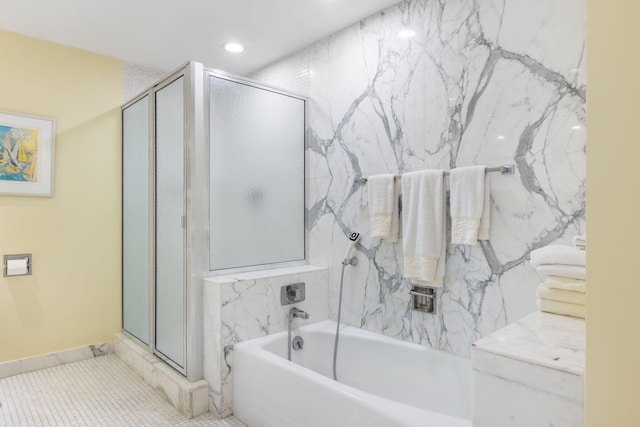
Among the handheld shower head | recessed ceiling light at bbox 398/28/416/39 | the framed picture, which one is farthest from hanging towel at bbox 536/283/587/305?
the framed picture

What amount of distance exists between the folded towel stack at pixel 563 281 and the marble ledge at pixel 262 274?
1.45 meters

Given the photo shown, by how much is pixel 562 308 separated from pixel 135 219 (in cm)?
274

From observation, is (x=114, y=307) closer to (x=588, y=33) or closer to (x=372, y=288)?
(x=372, y=288)

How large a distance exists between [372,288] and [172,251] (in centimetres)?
129

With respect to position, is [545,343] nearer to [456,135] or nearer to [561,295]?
[561,295]

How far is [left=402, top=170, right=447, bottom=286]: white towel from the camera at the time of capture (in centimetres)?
193

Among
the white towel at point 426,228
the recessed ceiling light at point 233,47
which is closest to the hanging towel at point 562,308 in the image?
the white towel at point 426,228

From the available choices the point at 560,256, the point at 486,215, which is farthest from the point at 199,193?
the point at 560,256

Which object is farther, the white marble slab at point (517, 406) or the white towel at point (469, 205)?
the white towel at point (469, 205)

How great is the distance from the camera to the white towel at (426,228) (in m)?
1.93

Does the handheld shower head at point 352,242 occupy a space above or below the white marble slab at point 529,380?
above

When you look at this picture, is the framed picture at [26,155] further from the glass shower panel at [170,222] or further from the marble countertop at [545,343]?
the marble countertop at [545,343]

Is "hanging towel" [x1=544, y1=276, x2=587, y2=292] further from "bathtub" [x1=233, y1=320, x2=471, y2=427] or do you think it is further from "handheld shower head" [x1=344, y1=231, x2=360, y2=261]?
"handheld shower head" [x1=344, y1=231, x2=360, y2=261]

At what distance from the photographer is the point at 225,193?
2.30 metres
